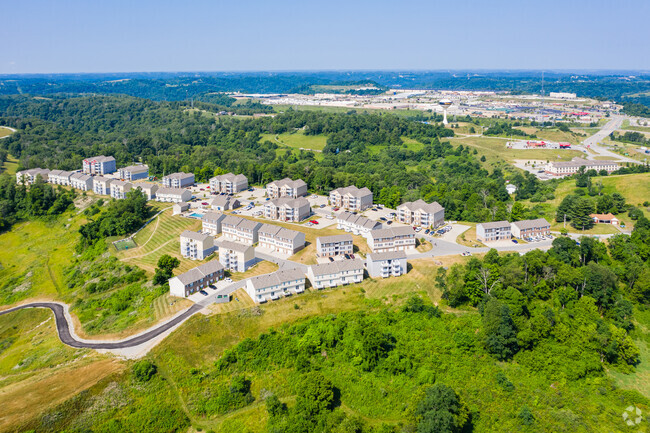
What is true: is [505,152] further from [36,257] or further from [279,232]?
[36,257]

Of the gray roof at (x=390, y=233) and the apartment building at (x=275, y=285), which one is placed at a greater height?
the gray roof at (x=390, y=233)

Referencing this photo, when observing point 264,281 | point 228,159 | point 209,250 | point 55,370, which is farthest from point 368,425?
point 228,159

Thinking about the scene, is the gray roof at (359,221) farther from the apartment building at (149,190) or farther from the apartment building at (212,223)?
the apartment building at (149,190)

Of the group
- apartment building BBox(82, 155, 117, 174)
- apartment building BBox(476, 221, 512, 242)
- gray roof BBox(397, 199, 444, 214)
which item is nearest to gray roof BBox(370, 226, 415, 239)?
gray roof BBox(397, 199, 444, 214)

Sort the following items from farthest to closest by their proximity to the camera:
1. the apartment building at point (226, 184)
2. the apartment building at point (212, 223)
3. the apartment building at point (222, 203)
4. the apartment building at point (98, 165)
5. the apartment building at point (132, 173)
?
the apartment building at point (98, 165)
the apartment building at point (132, 173)
the apartment building at point (226, 184)
the apartment building at point (222, 203)
the apartment building at point (212, 223)

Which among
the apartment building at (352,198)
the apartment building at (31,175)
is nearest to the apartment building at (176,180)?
the apartment building at (31,175)

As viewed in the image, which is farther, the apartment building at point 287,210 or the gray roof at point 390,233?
the apartment building at point 287,210
